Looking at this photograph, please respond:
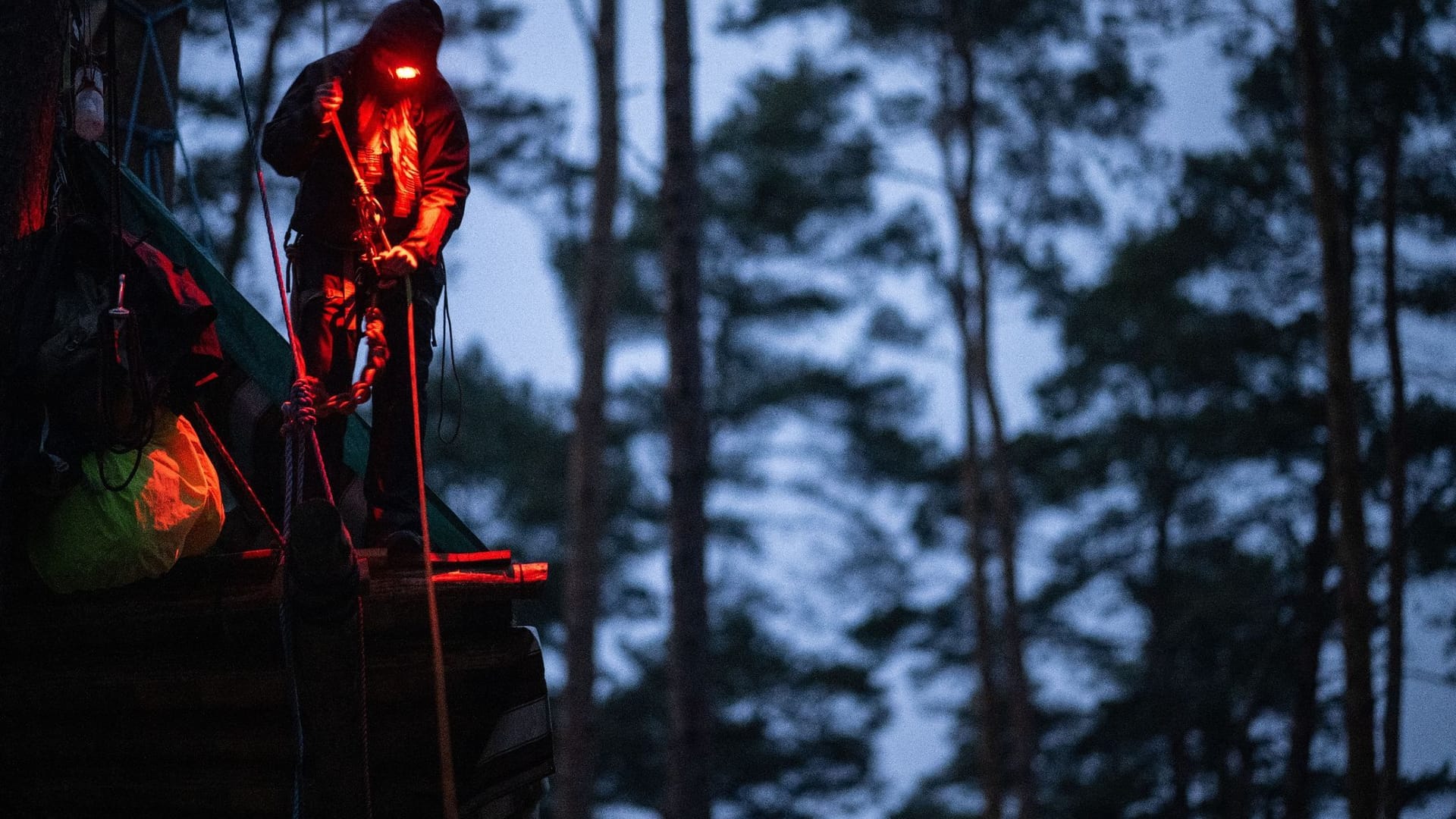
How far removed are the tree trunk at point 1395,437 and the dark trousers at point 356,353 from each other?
10866mm

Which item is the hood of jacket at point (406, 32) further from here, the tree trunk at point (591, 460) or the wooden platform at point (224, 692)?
the tree trunk at point (591, 460)

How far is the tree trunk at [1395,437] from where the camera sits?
41.4ft

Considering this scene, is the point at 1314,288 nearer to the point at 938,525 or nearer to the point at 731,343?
the point at 938,525

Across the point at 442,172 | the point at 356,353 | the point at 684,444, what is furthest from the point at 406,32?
the point at 684,444

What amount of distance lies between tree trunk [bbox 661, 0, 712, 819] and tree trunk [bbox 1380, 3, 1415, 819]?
277 inches

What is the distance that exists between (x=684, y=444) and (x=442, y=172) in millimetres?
5170

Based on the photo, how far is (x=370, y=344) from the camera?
448cm

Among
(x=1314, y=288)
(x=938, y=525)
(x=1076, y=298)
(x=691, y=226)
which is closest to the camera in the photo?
(x=691, y=226)

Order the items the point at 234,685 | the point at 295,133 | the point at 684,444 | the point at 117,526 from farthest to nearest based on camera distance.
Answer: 1. the point at 684,444
2. the point at 295,133
3. the point at 234,685
4. the point at 117,526

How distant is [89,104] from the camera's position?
452 cm

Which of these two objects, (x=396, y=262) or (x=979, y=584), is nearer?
(x=396, y=262)

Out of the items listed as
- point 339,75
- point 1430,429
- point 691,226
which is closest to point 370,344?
point 339,75

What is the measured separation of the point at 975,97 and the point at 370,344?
16658 mm

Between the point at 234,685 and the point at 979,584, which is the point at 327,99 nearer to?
the point at 234,685
